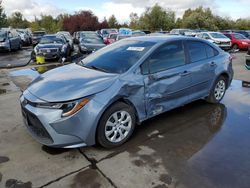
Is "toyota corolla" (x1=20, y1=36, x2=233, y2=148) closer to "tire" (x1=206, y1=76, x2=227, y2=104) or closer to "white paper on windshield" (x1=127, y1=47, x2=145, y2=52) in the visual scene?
"white paper on windshield" (x1=127, y1=47, x2=145, y2=52)

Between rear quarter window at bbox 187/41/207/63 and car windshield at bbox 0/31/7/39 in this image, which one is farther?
car windshield at bbox 0/31/7/39

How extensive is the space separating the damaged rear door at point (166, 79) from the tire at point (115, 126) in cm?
41

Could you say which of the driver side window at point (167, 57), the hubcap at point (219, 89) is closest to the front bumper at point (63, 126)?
the driver side window at point (167, 57)

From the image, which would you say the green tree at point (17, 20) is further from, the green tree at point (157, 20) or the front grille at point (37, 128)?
the front grille at point (37, 128)

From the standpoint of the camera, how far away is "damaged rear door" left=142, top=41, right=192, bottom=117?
4.02 meters

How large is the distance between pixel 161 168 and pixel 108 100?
3.75 ft

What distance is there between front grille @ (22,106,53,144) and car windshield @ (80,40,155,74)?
133 centimetres

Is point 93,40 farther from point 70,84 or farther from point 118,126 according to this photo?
point 118,126

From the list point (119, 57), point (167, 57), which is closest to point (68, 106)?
point (119, 57)

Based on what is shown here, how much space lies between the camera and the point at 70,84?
3.61 metres

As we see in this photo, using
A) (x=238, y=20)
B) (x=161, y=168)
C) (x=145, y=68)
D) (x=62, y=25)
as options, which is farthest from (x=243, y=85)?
(x=238, y=20)

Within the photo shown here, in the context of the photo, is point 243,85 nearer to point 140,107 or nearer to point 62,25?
point 140,107

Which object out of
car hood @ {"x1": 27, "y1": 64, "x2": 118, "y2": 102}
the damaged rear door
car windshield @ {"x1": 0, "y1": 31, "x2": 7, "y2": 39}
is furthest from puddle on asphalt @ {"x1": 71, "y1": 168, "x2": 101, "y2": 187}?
car windshield @ {"x1": 0, "y1": 31, "x2": 7, "y2": 39}

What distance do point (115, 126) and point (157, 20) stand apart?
42939 millimetres
